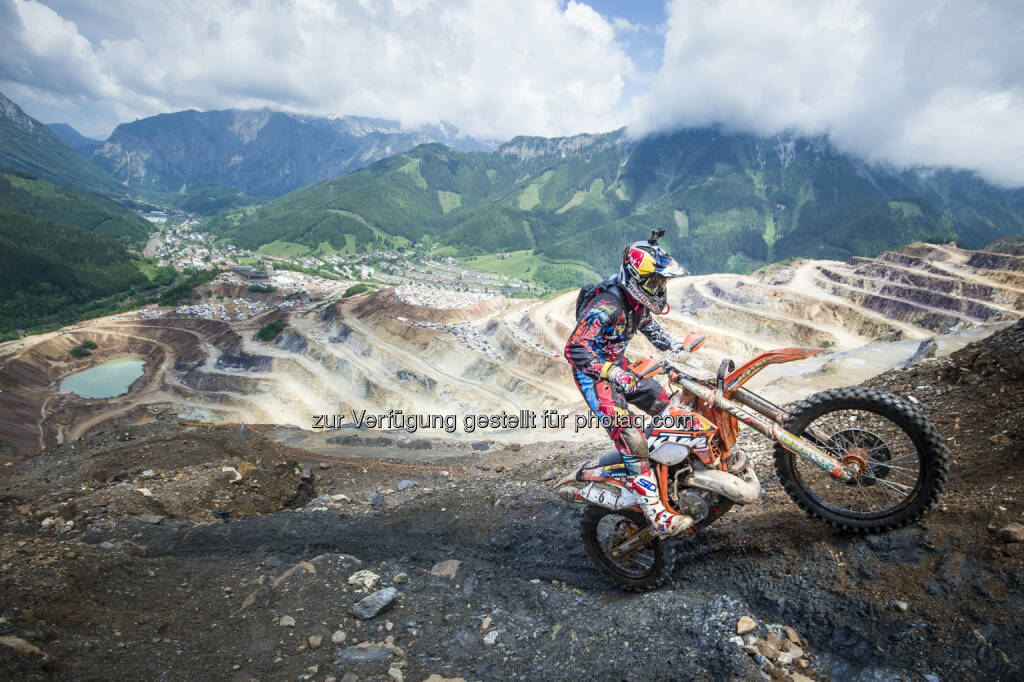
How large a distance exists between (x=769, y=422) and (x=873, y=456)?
1072 mm

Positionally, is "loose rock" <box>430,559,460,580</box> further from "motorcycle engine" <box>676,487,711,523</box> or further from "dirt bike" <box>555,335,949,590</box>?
"motorcycle engine" <box>676,487,711,523</box>

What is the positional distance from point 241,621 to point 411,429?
102 ft

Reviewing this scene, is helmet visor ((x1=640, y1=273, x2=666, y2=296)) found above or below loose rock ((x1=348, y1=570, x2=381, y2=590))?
above

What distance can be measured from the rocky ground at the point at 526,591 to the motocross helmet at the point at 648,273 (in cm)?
326

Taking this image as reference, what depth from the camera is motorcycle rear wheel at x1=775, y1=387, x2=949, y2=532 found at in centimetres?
435

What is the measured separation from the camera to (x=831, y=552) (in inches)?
190

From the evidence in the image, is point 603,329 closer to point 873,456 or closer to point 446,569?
point 873,456

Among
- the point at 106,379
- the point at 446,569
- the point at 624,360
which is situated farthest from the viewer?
the point at 106,379

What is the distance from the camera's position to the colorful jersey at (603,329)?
582cm

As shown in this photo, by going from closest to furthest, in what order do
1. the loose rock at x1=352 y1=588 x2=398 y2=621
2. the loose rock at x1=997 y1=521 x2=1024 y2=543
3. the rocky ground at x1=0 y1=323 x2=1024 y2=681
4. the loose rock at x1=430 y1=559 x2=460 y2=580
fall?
the loose rock at x1=997 y1=521 x2=1024 y2=543 → the rocky ground at x1=0 y1=323 x2=1024 y2=681 → the loose rock at x1=352 y1=588 x2=398 y2=621 → the loose rock at x1=430 y1=559 x2=460 y2=580

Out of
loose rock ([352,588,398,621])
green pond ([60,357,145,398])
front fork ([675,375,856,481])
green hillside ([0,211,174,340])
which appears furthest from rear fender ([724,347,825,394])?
green hillside ([0,211,174,340])

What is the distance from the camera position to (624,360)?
6484 millimetres

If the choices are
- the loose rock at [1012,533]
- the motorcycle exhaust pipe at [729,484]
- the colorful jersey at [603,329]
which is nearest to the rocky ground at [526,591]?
the loose rock at [1012,533]

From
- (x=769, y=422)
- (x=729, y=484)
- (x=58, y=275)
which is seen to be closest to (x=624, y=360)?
(x=769, y=422)
